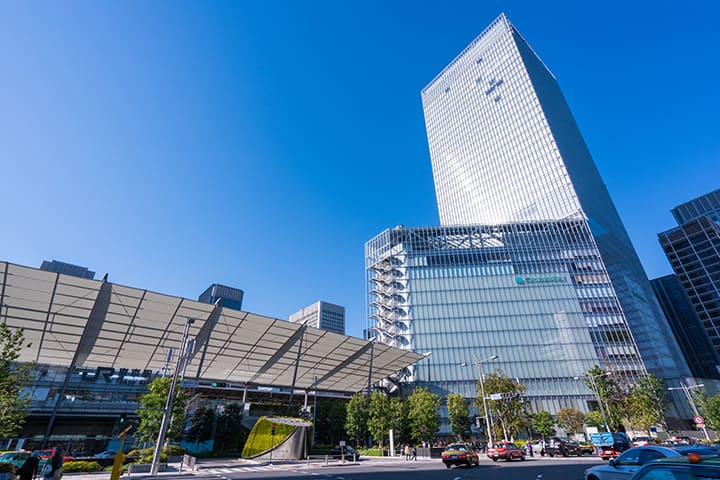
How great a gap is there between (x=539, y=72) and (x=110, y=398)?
15636cm

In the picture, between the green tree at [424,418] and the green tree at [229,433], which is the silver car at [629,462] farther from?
the green tree at [229,433]

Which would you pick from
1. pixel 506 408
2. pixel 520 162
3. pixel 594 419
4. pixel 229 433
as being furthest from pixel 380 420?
pixel 520 162

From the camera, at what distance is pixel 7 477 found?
526 inches

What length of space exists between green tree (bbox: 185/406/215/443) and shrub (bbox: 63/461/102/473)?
2736cm

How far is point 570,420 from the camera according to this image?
184 ft

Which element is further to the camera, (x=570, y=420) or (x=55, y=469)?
(x=570, y=420)

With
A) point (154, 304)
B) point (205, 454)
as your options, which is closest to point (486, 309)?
point (205, 454)

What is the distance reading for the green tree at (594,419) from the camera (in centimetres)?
5169

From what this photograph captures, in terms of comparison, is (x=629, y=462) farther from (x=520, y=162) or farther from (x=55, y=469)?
(x=520, y=162)

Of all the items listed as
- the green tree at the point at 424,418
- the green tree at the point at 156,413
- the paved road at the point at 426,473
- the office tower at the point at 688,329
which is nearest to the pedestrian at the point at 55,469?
the paved road at the point at 426,473

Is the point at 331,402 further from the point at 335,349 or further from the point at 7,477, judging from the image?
the point at 7,477

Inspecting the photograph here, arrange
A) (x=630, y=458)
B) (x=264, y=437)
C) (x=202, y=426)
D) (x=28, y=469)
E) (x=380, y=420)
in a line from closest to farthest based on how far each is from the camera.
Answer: (x=630, y=458) → (x=28, y=469) → (x=264, y=437) → (x=380, y=420) → (x=202, y=426)

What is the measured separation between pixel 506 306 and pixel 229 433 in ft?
192

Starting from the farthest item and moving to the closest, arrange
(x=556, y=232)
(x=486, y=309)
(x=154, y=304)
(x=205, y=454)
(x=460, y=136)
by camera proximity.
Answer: (x=460, y=136) → (x=556, y=232) → (x=486, y=309) → (x=205, y=454) → (x=154, y=304)
